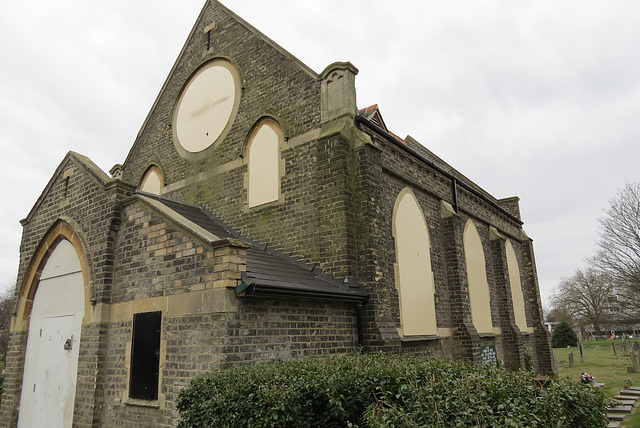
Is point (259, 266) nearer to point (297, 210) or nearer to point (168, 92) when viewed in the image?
point (297, 210)

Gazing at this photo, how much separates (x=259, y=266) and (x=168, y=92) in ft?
34.9

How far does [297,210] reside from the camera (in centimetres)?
1214

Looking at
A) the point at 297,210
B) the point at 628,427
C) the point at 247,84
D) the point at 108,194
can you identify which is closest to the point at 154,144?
the point at 247,84

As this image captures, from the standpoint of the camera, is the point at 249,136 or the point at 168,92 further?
the point at 168,92

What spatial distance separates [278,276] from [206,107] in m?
8.61

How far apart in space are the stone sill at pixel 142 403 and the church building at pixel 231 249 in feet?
0.14

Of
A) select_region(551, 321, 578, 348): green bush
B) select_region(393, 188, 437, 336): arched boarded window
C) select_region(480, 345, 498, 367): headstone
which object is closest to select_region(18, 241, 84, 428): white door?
select_region(393, 188, 437, 336): arched boarded window

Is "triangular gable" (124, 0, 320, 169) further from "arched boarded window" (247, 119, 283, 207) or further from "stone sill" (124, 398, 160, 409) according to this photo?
"stone sill" (124, 398, 160, 409)

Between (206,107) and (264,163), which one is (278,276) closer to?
(264,163)

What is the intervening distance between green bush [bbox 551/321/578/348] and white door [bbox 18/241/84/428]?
52.3 metres

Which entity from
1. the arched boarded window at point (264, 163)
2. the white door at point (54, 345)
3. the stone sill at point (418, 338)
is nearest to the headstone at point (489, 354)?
the stone sill at point (418, 338)

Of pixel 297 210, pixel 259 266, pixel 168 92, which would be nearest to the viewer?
pixel 259 266

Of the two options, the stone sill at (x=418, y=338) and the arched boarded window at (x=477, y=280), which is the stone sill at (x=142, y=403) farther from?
the arched boarded window at (x=477, y=280)

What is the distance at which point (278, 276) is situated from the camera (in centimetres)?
952
